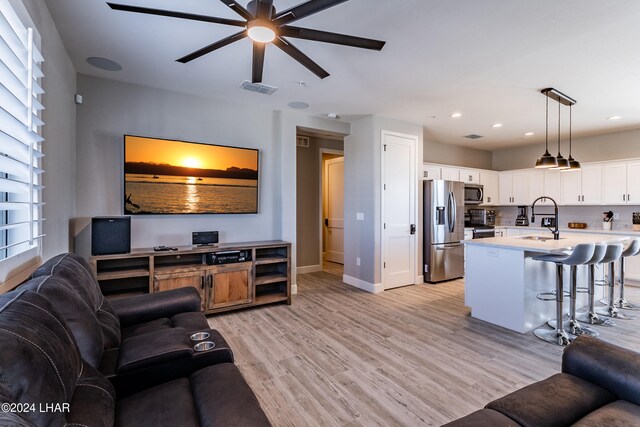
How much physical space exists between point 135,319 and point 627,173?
7456mm

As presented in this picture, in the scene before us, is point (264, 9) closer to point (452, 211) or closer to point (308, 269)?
point (452, 211)

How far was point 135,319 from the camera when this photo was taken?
2.09 meters

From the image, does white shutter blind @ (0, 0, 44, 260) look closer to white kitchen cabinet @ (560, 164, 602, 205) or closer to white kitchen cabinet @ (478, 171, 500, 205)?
white kitchen cabinet @ (478, 171, 500, 205)

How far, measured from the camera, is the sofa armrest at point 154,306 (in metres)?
2.08

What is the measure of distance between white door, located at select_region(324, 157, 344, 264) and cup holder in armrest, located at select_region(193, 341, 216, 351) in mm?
5322

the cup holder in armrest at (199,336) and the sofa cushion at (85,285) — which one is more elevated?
the sofa cushion at (85,285)

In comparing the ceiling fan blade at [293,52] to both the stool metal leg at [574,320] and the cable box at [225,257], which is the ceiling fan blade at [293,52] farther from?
the stool metal leg at [574,320]

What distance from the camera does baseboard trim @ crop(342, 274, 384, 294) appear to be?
182 inches

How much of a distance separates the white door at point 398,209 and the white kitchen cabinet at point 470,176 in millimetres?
1813

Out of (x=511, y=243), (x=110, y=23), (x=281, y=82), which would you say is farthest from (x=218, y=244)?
(x=511, y=243)

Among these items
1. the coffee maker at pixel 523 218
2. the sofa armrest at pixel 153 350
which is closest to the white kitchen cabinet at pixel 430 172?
the coffee maker at pixel 523 218

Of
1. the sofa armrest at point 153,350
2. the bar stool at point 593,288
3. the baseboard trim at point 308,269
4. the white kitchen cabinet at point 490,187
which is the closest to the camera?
the sofa armrest at point 153,350

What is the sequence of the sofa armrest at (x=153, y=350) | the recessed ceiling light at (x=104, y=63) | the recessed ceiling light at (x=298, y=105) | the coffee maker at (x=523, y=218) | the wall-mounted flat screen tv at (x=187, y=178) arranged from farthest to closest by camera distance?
the coffee maker at (x=523, y=218) < the recessed ceiling light at (x=298, y=105) < the wall-mounted flat screen tv at (x=187, y=178) < the recessed ceiling light at (x=104, y=63) < the sofa armrest at (x=153, y=350)

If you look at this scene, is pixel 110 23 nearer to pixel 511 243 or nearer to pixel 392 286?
pixel 511 243
